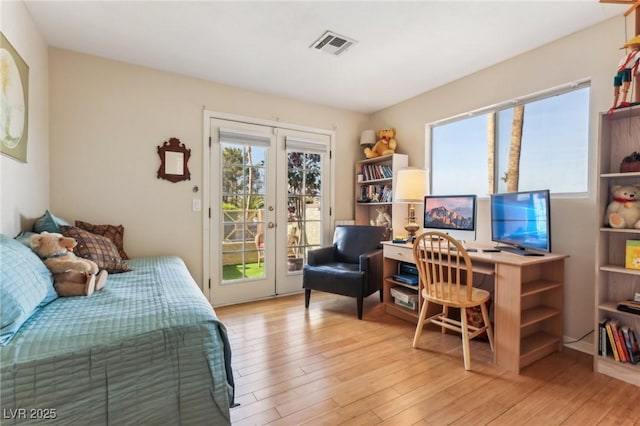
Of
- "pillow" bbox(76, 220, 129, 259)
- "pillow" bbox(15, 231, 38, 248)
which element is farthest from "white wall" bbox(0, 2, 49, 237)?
Answer: "pillow" bbox(76, 220, 129, 259)

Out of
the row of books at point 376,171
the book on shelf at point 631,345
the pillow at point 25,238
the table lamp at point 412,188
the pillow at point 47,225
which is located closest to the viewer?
the pillow at point 25,238

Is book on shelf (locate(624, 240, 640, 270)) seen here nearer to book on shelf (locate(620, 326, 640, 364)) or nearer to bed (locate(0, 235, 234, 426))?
book on shelf (locate(620, 326, 640, 364))

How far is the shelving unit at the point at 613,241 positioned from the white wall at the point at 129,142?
10.4ft

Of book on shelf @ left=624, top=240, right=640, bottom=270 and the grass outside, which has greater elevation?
book on shelf @ left=624, top=240, right=640, bottom=270

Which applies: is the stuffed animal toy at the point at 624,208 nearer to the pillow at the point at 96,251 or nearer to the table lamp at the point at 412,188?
the table lamp at the point at 412,188

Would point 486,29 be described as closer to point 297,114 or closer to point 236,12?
point 236,12

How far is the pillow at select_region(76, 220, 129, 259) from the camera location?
8.34 feet

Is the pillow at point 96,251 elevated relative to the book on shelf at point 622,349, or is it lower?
elevated

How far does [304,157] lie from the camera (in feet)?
12.6

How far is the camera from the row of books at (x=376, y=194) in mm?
3758

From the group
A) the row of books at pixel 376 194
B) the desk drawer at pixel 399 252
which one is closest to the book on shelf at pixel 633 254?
the desk drawer at pixel 399 252

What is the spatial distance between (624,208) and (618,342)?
2.82 ft

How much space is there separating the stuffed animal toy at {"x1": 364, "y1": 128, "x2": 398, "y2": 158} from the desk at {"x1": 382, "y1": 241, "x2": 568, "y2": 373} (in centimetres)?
169

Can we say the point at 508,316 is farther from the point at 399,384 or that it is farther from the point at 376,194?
the point at 376,194
